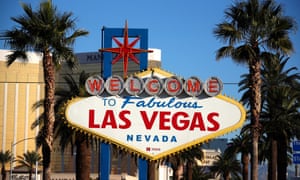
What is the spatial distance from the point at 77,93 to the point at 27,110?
479 ft

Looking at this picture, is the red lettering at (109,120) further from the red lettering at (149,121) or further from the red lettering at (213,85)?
the red lettering at (213,85)

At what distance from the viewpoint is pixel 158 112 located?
2731 cm

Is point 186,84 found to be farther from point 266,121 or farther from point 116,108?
point 266,121

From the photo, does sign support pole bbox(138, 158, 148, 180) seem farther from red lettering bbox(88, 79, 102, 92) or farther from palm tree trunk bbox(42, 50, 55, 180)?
palm tree trunk bbox(42, 50, 55, 180)

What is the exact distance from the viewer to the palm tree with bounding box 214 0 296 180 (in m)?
31.3

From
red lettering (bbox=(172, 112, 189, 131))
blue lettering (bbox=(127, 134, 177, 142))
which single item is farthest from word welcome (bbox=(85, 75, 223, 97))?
blue lettering (bbox=(127, 134, 177, 142))

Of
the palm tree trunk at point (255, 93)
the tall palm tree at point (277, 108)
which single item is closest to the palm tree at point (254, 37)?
the palm tree trunk at point (255, 93)

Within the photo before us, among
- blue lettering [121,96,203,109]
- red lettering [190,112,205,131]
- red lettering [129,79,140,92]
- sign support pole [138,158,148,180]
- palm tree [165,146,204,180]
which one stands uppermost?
red lettering [129,79,140,92]

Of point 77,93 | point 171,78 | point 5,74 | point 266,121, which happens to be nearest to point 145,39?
point 171,78

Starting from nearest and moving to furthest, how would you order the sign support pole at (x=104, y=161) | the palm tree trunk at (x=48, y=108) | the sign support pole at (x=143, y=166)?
the sign support pole at (x=143, y=166)
the sign support pole at (x=104, y=161)
the palm tree trunk at (x=48, y=108)

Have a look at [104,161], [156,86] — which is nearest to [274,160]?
[104,161]

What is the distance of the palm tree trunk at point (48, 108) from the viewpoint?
31359 millimetres

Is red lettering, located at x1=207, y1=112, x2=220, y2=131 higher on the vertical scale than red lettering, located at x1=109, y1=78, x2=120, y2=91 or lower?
lower

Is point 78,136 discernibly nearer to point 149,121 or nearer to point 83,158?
point 83,158
